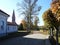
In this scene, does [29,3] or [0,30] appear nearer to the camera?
[0,30]

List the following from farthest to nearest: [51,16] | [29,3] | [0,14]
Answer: [29,3], [0,14], [51,16]

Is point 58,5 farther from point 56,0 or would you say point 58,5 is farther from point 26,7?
point 26,7

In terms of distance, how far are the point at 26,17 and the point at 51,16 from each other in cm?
3345

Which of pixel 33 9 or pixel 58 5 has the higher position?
pixel 33 9

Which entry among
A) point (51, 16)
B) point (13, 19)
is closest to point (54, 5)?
point (51, 16)

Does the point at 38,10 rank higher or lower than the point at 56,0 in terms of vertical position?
higher

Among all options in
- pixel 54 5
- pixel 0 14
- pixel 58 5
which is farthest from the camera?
pixel 0 14

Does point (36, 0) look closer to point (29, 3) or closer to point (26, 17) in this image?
point (29, 3)

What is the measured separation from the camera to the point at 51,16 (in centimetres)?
1870

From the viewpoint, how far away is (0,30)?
949 inches

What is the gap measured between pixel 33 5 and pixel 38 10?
3123 millimetres

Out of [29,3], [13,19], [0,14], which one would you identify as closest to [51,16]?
[0,14]

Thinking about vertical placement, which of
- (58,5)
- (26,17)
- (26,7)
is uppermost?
(26,7)

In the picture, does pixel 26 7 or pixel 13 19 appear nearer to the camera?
pixel 26 7
